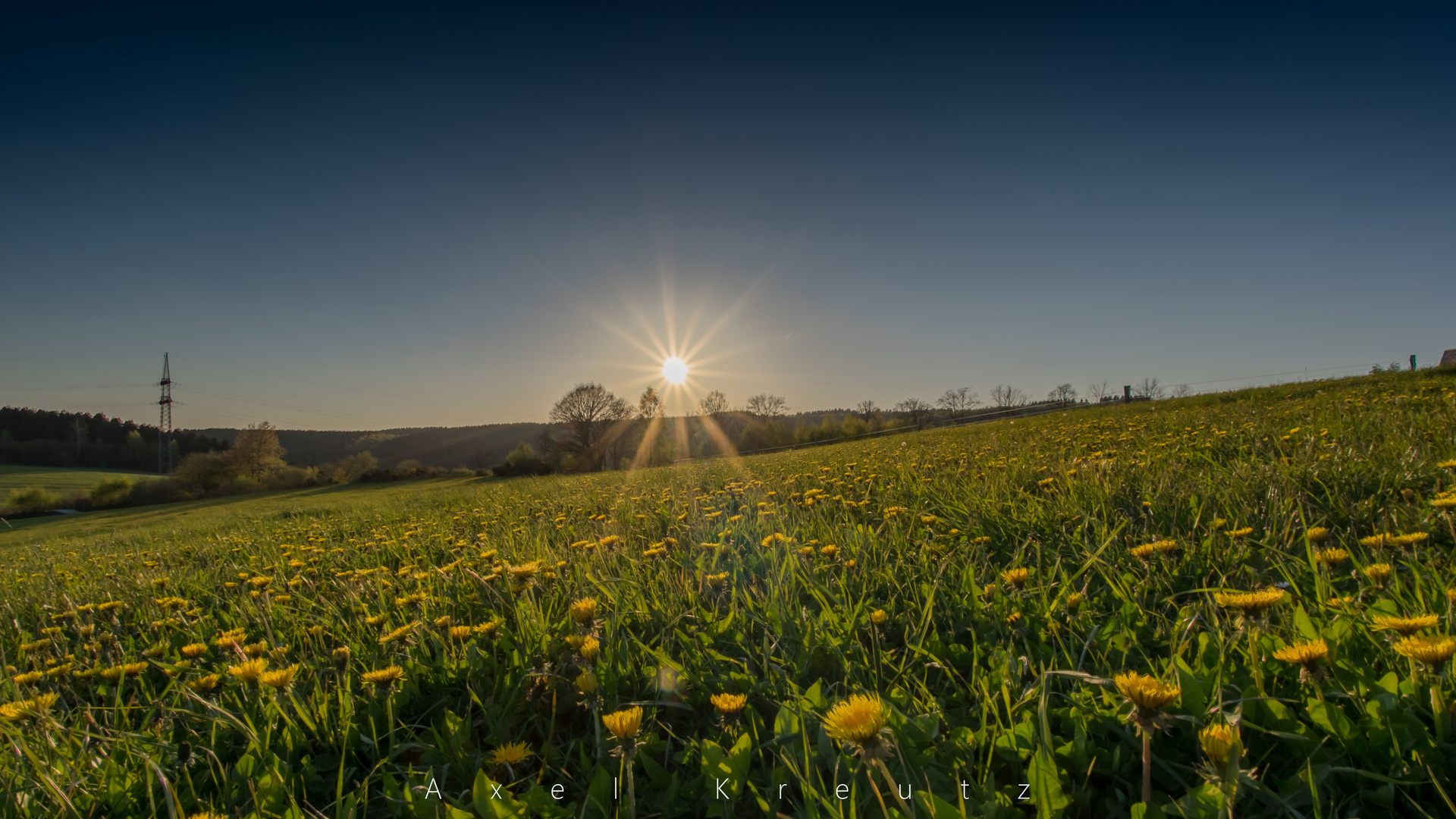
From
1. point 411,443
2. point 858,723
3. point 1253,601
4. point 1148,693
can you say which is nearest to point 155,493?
point 858,723

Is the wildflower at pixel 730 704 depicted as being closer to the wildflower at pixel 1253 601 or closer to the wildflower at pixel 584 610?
the wildflower at pixel 584 610

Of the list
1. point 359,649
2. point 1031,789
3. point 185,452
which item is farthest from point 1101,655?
point 185,452

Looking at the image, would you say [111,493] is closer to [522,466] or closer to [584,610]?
[522,466]

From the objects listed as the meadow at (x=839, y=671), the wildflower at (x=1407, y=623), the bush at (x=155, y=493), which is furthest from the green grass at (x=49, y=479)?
the wildflower at (x=1407, y=623)

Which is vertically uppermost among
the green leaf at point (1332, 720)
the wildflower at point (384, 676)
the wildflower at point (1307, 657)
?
the wildflower at point (1307, 657)

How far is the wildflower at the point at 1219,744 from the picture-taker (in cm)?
79

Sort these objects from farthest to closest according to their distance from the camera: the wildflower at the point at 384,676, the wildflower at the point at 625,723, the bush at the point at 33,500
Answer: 1. the bush at the point at 33,500
2. the wildflower at the point at 384,676
3. the wildflower at the point at 625,723

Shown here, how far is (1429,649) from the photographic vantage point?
910 mm

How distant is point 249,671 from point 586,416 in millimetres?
52545

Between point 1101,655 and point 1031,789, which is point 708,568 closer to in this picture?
point 1101,655

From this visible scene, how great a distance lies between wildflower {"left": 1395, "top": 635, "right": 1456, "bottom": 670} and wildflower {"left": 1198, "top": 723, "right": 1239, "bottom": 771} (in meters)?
0.39

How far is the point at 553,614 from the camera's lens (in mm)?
2088

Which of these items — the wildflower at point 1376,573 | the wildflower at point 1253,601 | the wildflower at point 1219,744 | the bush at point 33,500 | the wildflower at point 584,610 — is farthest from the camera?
the bush at point 33,500

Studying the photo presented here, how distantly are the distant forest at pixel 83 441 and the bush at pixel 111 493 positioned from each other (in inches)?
1144
